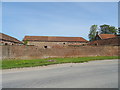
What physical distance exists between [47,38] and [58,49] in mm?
34517

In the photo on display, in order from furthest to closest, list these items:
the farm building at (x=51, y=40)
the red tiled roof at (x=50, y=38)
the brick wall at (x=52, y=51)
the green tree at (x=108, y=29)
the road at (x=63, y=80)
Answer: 1. the green tree at (x=108, y=29)
2. the red tiled roof at (x=50, y=38)
3. the farm building at (x=51, y=40)
4. the brick wall at (x=52, y=51)
5. the road at (x=63, y=80)

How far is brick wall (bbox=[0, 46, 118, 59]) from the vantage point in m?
22.5

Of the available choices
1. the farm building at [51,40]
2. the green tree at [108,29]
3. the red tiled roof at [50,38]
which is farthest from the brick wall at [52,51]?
the green tree at [108,29]

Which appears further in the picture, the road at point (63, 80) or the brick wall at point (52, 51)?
the brick wall at point (52, 51)

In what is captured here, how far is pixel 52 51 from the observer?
26.1 metres

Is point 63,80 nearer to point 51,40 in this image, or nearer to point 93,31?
point 51,40

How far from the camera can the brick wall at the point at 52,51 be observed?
22453mm

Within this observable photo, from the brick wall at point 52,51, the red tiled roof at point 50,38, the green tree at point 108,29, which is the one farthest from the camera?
the green tree at point 108,29

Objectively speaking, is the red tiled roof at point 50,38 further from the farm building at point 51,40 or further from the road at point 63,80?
the road at point 63,80

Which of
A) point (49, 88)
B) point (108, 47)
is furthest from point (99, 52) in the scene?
point (49, 88)

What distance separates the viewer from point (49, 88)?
5867 millimetres

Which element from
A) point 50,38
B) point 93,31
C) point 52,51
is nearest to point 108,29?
point 93,31

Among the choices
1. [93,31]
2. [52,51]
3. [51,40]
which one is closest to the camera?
[52,51]

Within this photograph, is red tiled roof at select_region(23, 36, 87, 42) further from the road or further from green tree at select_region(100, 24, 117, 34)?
the road
